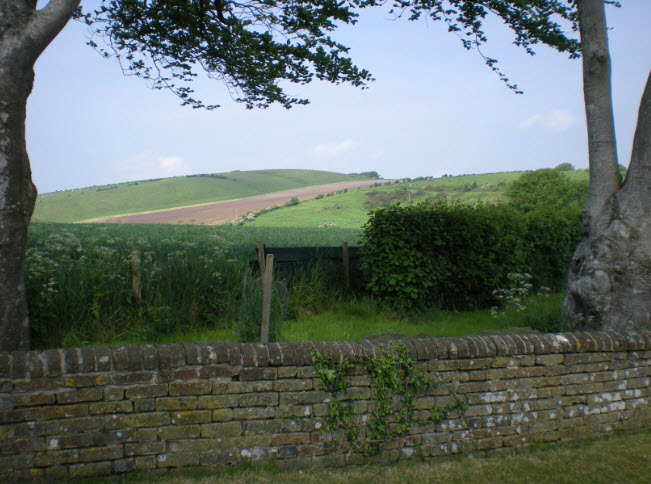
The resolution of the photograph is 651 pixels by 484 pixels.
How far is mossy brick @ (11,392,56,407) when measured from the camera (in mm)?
3625

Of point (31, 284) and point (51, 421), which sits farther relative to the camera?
point (31, 284)

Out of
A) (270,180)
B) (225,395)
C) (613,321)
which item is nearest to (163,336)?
(225,395)

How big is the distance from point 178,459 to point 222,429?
1.22ft

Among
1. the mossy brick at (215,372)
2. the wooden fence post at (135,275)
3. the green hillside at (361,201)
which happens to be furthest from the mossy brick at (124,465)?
the green hillside at (361,201)

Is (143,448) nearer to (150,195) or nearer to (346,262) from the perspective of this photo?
(346,262)

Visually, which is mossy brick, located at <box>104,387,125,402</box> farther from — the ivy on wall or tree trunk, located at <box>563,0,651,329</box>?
tree trunk, located at <box>563,0,651,329</box>

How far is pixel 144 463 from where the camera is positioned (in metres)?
3.87

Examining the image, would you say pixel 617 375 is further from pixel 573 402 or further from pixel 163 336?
pixel 163 336

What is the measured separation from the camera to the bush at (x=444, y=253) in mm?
10969

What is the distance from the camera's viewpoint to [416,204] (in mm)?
12203

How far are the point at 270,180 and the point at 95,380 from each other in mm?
68014

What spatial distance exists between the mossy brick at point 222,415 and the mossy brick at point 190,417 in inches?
1.3

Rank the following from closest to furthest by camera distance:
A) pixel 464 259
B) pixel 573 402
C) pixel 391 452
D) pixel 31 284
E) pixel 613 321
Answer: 1. pixel 391 452
2. pixel 573 402
3. pixel 613 321
4. pixel 31 284
5. pixel 464 259

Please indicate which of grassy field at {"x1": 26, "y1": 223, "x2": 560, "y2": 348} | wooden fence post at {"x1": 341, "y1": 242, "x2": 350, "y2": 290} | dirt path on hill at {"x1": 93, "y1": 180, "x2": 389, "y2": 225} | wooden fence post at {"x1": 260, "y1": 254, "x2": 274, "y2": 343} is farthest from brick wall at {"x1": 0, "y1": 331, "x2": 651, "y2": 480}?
dirt path on hill at {"x1": 93, "y1": 180, "x2": 389, "y2": 225}
